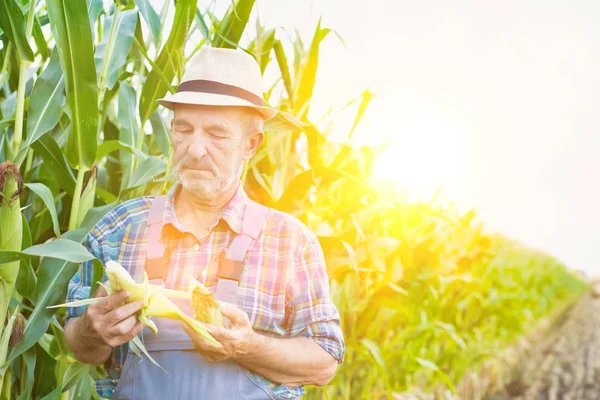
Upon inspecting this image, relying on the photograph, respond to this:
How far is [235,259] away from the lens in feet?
3.82

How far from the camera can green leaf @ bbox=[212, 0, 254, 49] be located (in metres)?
1.55

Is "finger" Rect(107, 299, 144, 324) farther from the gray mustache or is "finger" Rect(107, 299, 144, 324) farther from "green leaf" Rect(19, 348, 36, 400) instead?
"green leaf" Rect(19, 348, 36, 400)

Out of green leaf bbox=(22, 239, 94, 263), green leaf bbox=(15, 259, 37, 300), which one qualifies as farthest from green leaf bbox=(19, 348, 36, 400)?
green leaf bbox=(22, 239, 94, 263)

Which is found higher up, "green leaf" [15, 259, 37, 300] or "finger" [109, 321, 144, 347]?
"finger" [109, 321, 144, 347]

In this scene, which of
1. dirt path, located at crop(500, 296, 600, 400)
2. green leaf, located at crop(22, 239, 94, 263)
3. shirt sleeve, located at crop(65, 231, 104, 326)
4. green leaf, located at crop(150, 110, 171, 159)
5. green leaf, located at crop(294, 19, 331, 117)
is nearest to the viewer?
green leaf, located at crop(22, 239, 94, 263)

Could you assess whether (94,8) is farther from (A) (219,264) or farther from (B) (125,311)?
(B) (125,311)

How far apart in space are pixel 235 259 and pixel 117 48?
2.16 feet

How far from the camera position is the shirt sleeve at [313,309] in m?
1.26

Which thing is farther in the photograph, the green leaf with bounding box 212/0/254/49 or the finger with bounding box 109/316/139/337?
the green leaf with bounding box 212/0/254/49

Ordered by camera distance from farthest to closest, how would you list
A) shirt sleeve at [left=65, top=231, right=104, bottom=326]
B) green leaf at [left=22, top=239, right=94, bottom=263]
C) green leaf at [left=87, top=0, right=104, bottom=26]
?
green leaf at [left=87, top=0, right=104, bottom=26]
shirt sleeve at [left=65, top=231, right=104, bottom=326]
green leaf at [left=22, top=239, right=94, bottom=263]

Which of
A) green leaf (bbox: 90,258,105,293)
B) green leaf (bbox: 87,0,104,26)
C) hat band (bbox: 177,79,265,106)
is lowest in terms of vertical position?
green leaf (bbox: 90,258,105,293)

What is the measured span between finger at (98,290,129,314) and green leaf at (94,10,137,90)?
64 centimetres

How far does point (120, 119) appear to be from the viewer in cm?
169

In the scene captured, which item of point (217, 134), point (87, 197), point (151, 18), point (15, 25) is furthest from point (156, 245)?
point (151, 18)
